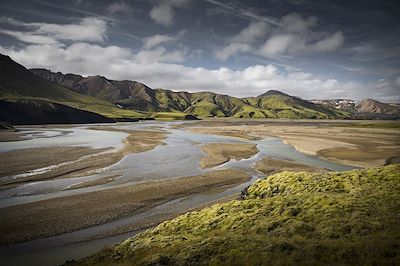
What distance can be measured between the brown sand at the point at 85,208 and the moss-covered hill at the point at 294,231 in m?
9.87

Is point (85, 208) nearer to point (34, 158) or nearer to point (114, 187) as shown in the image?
point (114, 187)

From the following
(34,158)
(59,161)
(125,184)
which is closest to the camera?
(125,184)

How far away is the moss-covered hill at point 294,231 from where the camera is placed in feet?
56.5

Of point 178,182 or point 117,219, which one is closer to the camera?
point 117,219

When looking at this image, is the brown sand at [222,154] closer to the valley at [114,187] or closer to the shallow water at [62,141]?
the valley at [114,187]

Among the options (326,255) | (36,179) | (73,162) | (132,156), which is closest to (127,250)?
(326,255)

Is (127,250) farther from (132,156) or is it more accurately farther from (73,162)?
(132,156)

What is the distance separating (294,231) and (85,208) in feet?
85.0

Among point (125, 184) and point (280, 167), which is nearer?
point (125, 184)

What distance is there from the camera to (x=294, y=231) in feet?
71.0

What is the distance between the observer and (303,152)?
271 feet

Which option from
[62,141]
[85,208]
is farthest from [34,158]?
[85,208]

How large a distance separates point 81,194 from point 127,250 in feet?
67.9

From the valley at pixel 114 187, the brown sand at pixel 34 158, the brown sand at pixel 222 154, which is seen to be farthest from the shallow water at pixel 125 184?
the brown sand at pixel 34 158
